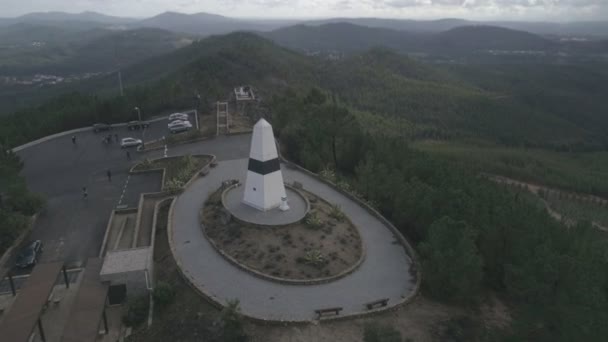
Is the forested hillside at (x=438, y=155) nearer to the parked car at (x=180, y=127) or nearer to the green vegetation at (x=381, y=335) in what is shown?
the green vegetation at (x=381, y=335)

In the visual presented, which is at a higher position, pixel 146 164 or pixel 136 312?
pixel 146 164

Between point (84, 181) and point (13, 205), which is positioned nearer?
point (13, 205)

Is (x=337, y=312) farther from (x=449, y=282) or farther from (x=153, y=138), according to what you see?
(x=153, y=138)

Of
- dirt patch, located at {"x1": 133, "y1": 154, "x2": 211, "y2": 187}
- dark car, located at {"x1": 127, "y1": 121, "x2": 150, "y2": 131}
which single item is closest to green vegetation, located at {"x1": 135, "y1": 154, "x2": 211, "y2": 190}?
dirt patch, located at {"x1": 133, "y1": 154, "x2": 211, "y2": 187}

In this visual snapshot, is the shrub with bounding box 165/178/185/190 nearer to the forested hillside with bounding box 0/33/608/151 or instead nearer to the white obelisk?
the white obelisk

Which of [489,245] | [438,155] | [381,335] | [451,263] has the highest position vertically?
[381,335]

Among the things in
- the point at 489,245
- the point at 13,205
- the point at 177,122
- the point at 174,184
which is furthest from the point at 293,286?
the point at 177,122

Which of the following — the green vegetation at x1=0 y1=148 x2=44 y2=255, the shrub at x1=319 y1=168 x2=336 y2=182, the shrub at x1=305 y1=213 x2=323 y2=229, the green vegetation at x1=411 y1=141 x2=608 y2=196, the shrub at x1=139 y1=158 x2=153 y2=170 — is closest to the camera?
Answer: the green vegetation at x1=0 y1=148 x2=44 y2=255

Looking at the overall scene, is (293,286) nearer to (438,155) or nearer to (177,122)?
(177,122)
